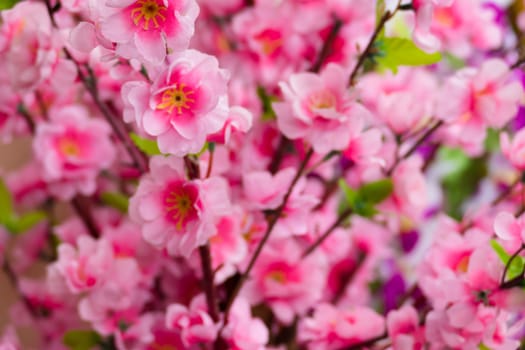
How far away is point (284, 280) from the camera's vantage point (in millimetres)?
598

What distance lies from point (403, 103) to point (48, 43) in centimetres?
29

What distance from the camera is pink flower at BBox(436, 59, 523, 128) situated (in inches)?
22.1

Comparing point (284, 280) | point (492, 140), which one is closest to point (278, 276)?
point (284, 280)

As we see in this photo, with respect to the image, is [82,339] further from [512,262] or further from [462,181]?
[462,181]

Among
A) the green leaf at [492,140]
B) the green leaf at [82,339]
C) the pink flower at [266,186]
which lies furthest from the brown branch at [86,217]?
the green leaf at [492,140]

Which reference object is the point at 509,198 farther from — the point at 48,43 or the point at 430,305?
the point at 48,43

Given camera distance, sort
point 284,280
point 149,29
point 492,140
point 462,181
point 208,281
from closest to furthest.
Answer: point 149,29, point 208,281, point 284,280, point 492,140, point 462,181

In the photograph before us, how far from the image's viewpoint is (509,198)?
0.69 metres

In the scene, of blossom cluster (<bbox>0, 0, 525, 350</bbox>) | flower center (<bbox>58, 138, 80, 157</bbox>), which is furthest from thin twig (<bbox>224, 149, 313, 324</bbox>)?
flower center (<bbox>58, 138, 80, 157</bbox>)

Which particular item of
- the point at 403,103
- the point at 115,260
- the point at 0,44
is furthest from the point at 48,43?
the point at 403,103

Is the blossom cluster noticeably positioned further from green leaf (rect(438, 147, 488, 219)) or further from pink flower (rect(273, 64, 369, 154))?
green leaf (rect(438, 147, 488, 219))

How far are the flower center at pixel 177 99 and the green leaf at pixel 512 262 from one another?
224 mm

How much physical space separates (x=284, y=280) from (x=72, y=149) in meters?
0.22

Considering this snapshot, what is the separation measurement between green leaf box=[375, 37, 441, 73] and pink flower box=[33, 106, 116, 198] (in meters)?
0.26
